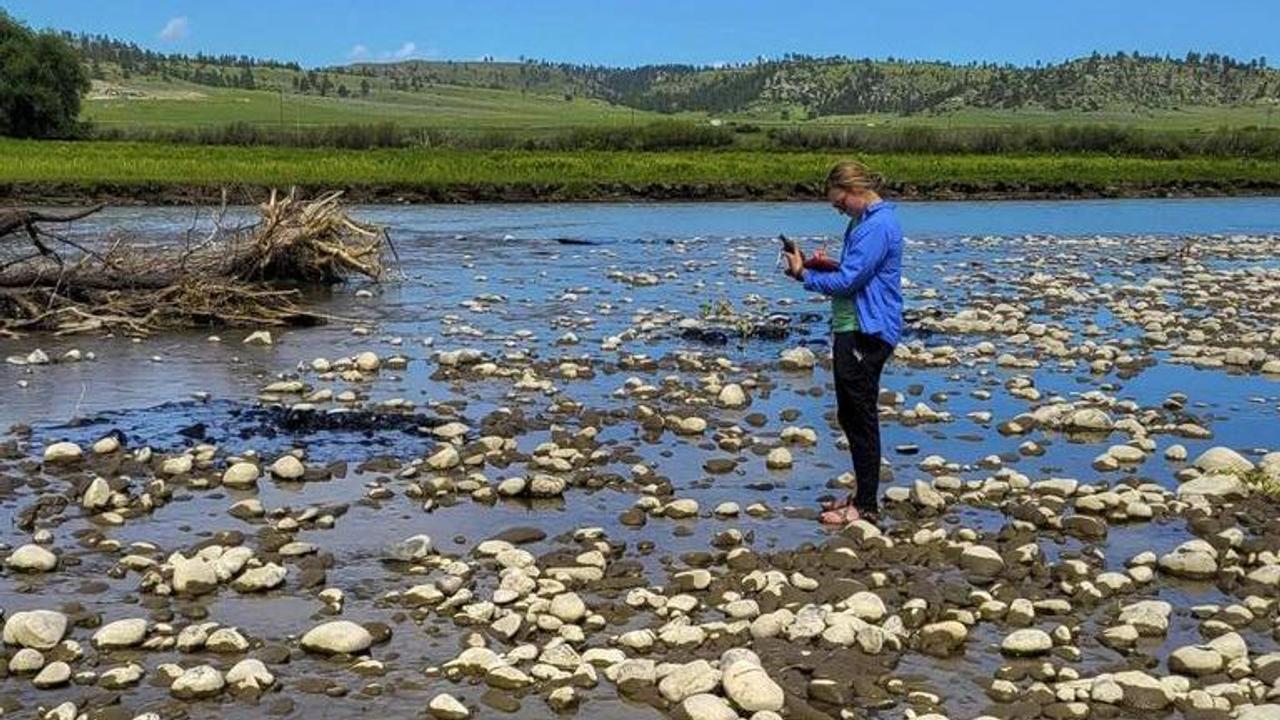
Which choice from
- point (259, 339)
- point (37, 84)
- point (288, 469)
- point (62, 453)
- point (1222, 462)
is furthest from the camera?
point (37, 84)

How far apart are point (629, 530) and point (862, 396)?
2.14 metres

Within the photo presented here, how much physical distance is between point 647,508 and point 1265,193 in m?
74.2

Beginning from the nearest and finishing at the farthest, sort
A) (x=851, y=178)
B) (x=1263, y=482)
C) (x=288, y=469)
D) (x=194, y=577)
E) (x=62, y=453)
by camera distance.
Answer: (x=194, y=577) < (x=851, y=178) < (x=1263, y=482) < (x=288, y=469) < (x=62, y=453)

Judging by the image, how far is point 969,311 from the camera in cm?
2286

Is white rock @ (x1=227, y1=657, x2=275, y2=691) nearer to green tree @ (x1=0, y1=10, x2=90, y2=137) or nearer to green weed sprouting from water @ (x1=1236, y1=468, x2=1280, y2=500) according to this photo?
green weed sprouting from water @ (x1=1236, y1=468, x2=1280, y2=500)

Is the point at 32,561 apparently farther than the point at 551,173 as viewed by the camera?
No

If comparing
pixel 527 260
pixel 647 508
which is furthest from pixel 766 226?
pixel 647 508

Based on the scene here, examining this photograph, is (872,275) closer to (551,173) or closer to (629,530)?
(629,530)

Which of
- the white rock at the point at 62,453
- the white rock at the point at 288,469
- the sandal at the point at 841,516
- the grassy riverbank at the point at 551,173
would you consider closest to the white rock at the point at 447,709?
the sandal at the point at 841,516

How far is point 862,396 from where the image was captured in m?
10.6

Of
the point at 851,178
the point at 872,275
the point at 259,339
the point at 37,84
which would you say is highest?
the point at 37,84

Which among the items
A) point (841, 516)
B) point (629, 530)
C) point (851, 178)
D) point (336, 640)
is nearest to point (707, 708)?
point (336, 640)

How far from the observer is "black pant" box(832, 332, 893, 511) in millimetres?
10500

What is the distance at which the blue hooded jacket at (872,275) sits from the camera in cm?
1030
